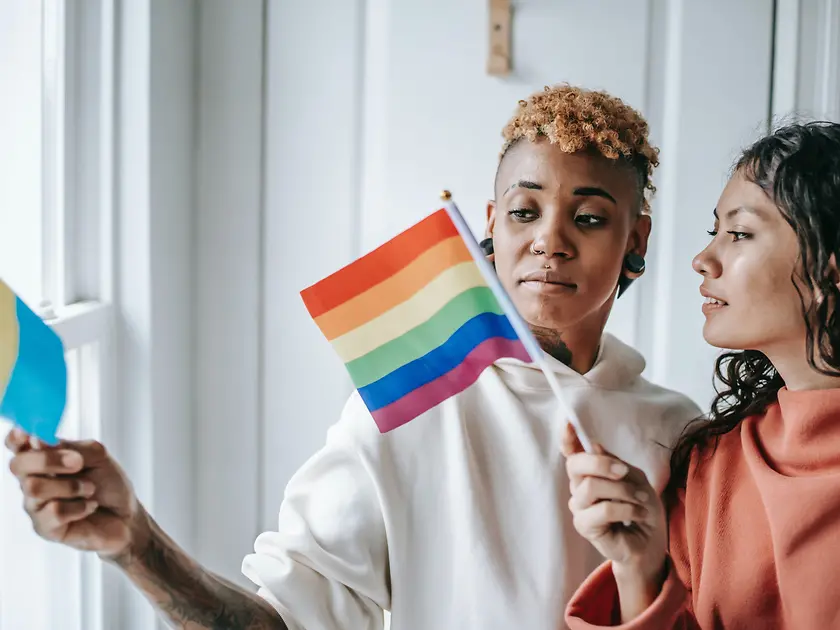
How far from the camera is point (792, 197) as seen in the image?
0.99 m

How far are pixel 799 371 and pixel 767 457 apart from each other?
0.35 ft

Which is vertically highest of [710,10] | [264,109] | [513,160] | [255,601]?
[710,10]

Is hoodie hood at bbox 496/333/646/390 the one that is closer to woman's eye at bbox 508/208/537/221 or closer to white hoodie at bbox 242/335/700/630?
white hoodie at bbox 242/335/700/630

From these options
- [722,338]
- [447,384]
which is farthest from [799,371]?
[447,384]

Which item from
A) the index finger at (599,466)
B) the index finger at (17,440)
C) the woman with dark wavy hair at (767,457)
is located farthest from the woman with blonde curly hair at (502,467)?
the index finger at (17,440)

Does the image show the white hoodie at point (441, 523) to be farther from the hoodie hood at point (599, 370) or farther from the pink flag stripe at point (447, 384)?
the pink flag stripe at point (447, 384)

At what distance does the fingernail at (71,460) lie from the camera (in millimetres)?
737

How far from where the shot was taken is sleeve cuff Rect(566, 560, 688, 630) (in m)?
0.88

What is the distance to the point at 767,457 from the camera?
1025mm

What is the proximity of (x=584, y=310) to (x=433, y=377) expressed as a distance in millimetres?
256

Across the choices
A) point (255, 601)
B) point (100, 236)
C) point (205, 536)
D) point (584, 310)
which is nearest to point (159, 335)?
point (100, 236)

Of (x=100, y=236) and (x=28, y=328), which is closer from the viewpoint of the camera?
(x=28, y=328)

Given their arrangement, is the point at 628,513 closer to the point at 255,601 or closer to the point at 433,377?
the point at 433,377

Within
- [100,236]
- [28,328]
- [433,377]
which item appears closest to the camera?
[28,328]
